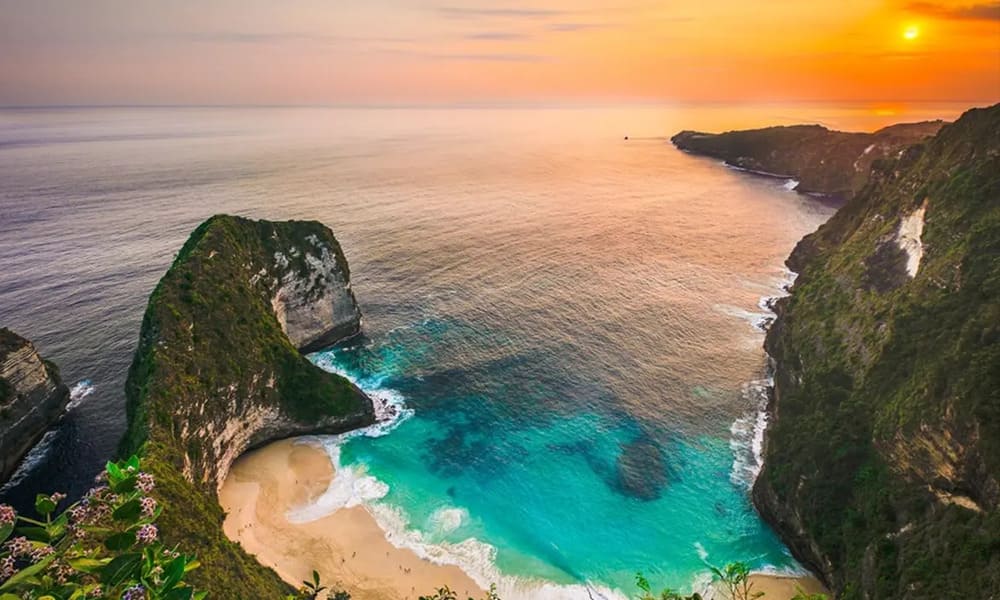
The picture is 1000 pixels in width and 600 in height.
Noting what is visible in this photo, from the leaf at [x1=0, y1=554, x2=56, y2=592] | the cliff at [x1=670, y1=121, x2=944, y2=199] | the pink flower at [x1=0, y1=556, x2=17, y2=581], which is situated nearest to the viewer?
the leaf at [x1=0, y1=554, x2=56, y2=592]

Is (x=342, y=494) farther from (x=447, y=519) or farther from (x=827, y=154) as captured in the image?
(x=827, y=154)

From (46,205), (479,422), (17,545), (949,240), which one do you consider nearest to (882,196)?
(949,240)

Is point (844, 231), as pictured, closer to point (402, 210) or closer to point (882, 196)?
point (882, 196)

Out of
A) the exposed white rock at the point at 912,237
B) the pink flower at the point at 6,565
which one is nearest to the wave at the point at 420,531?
the pink flower at the point at 6,565

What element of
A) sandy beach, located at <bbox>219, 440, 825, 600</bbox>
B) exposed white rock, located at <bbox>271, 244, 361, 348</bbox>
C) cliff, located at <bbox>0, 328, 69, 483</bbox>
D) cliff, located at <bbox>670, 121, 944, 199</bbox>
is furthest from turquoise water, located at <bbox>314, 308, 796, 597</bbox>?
cliff, located at <bbox>670, 121, 944, 199</bbox>

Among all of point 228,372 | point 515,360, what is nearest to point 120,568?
point 228,372

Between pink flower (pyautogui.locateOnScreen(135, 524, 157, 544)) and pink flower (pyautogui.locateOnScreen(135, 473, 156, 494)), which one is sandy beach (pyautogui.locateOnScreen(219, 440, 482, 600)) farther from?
pink flower (pyautogui.locateOnScreen(135, 524, 157, 544))

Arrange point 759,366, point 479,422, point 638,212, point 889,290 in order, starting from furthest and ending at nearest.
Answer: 1. point 638,212
2. point 759,366
3. point 479,422
4. point 889,290
